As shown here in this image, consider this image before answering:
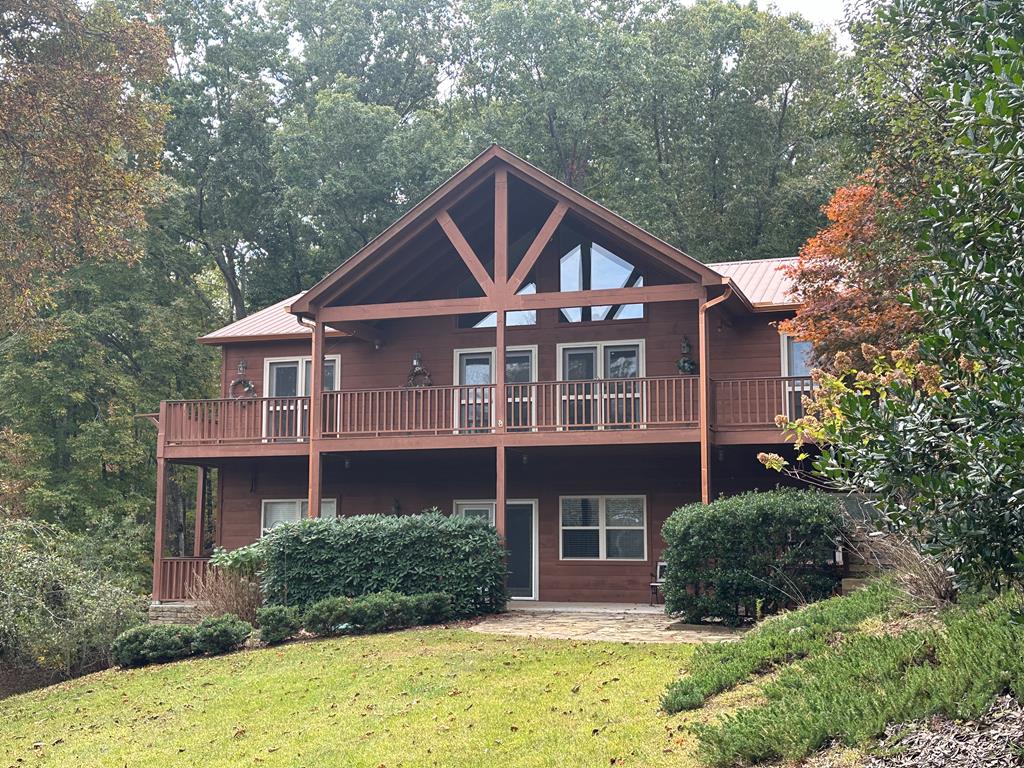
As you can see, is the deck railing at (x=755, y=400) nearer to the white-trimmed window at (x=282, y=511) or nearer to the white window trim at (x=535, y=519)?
the white window trim at (x=535, y=519)

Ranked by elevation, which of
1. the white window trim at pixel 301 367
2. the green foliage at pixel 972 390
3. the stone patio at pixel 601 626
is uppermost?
the white window trim at pixel 301 367

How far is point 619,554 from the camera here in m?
19.9

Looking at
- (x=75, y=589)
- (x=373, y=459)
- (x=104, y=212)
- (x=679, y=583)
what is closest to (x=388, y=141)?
(x=373, y=459)

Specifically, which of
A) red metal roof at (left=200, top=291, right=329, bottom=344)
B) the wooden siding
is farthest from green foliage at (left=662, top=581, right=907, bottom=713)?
red metal roof at (left=200, top=291, right=329, bottom=344)

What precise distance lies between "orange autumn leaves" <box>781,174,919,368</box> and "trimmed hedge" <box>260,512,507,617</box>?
224 inches

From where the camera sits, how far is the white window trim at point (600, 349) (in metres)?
19.9

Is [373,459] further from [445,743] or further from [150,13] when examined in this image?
[445,743]

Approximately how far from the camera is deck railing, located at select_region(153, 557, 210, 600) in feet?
64.9

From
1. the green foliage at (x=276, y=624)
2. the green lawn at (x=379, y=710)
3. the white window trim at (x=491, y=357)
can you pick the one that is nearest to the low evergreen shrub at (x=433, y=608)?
the green lawn at (x=379, y=710)

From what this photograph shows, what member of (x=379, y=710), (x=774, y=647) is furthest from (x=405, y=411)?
(x=774, y=647)

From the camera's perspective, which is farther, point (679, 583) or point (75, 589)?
point (75, 589)

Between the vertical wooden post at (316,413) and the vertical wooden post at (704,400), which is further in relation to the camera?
the vertical wooden post at (316,413)

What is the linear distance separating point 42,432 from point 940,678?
26552 mm

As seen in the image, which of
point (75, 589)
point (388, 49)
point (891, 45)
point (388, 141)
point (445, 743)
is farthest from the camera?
point (388, 49)
